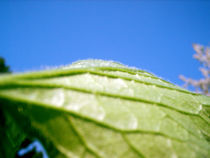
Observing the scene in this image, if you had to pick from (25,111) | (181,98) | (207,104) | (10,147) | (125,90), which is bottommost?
(10,147)

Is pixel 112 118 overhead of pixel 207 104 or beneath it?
beneath

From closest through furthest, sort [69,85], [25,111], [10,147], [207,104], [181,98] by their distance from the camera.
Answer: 1. [25,111]
2. [69,85]
3. [10,147]
4. [181,98]
5. [207,104]

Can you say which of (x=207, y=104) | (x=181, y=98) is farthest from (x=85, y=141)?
(x=207, y=104)

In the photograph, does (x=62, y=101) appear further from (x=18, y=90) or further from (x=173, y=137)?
(x=173, y=137)

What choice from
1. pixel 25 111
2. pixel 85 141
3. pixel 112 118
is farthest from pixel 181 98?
pixel 25 111

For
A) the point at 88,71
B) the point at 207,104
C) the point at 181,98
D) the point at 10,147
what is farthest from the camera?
the point at 207,104

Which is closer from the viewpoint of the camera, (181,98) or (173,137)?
(173,137)

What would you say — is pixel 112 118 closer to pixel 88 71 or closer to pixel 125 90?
pixel 125 90
